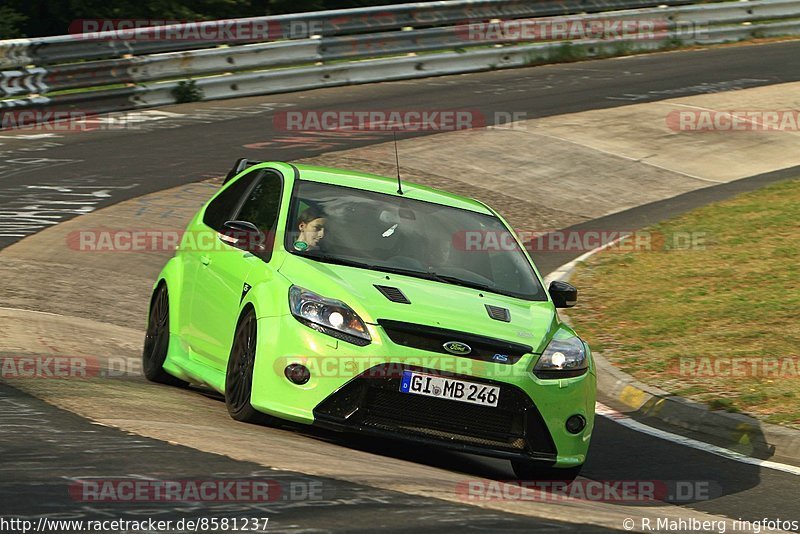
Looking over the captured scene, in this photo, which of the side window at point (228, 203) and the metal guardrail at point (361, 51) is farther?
the metal guardrail at point (361, 51)

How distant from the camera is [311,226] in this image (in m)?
8.27

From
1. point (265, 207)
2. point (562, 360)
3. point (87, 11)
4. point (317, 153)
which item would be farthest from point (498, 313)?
point (87, 11)

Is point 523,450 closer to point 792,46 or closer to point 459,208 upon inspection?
point 459,208

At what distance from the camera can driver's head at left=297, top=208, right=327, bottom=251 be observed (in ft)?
26.8

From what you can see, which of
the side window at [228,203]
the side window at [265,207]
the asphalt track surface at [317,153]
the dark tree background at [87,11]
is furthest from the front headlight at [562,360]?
the dark tree background at [87,11]

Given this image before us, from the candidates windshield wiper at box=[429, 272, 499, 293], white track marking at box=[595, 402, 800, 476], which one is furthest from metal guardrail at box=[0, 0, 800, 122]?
windshield wiper at box=[429, 272, 499, 293]

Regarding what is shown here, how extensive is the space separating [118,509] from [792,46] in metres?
26.5

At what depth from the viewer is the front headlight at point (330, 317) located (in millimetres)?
7188

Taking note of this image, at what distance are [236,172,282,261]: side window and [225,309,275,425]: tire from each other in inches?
20.7

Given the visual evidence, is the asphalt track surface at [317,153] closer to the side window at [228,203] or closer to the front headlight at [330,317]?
the front headlight at [330,317]

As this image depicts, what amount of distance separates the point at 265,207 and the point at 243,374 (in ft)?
4.87

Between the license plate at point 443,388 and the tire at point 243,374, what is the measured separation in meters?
0.88

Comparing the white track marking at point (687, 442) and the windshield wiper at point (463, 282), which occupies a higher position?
the windshield wiper at point (463, 282)

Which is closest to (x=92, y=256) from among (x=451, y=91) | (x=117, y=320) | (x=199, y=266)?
(x=117, y=320)
